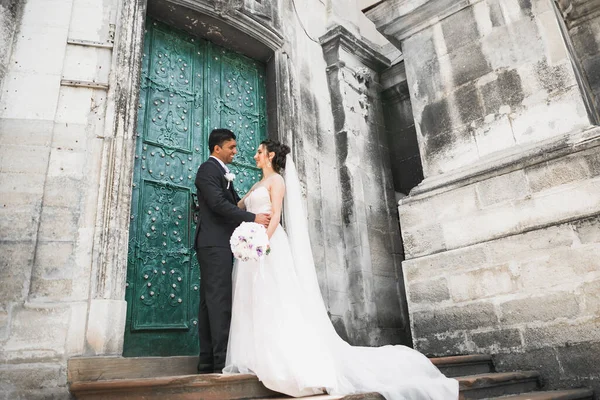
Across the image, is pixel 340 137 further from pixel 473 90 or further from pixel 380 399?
pixel 380 399

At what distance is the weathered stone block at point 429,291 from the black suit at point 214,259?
83.0 inches

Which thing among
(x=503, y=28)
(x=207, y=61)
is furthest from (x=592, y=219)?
(x=207, y=61)

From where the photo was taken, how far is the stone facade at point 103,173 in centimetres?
348

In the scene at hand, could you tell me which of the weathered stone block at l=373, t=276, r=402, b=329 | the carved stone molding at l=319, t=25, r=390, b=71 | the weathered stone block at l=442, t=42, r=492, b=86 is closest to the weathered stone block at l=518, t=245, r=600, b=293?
the weathered stone block at l=373, t=276, r=402, b=329

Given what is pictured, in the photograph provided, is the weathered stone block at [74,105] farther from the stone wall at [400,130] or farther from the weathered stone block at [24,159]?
the stone wall at [400,130]

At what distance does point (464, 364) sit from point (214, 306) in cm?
219

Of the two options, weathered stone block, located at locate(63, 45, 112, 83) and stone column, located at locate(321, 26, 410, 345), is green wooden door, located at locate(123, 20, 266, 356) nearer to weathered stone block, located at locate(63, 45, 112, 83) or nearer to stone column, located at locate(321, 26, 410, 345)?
weathered stone block, located at locate(63, 45, 112, 83)

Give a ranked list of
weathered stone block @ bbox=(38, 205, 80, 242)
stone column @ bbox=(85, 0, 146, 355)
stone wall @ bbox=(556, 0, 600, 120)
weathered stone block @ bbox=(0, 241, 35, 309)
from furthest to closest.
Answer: stone wall @ bbox=(556, 0, 600, 120) → weathered stone block @ bbox=(38, 205, 80, 242) → stone column @ bbox=(85, 0, 146, 355) → weathered stone block @ bbox=(0, 241, 35, 309)

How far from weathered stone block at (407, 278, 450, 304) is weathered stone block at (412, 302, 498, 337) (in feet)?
0.36

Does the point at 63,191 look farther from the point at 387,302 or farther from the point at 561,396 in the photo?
the point at 561,396

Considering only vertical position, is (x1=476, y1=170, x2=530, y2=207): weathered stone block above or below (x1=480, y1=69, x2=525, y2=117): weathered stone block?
below

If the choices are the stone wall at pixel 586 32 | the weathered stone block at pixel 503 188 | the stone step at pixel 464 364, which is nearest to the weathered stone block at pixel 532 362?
the stone step at pixel 464 364

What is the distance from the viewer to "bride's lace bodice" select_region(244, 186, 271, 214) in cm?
376

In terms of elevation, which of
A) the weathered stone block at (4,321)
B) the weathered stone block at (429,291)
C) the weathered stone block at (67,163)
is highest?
the weathered stone block at (67,163)
